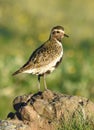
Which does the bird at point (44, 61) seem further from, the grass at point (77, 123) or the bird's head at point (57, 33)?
the grass at point (77, 123)

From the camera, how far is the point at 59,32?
55.3ft

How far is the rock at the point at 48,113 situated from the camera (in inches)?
525

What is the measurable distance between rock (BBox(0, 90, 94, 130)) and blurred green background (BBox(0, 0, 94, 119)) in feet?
22.1

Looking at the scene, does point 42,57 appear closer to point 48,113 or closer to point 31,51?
point 48,113

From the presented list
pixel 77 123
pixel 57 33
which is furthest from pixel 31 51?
pixel 77 123

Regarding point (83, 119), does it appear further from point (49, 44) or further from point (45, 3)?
point (45, 3)

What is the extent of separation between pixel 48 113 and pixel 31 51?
13.0 meters

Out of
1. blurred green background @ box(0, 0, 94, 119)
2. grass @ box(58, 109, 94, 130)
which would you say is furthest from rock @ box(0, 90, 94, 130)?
blurred green background @ box(0, 0, 94, 119)

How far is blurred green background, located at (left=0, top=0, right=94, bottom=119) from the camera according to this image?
23250 millimetres

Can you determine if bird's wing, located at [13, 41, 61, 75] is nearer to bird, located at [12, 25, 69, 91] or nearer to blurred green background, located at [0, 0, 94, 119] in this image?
bird, located at [12, 25, 69, 91]

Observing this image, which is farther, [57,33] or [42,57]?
[57,33]

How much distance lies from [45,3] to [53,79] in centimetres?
3141

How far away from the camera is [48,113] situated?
13500mm

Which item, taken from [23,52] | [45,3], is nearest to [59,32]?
[23,52]
